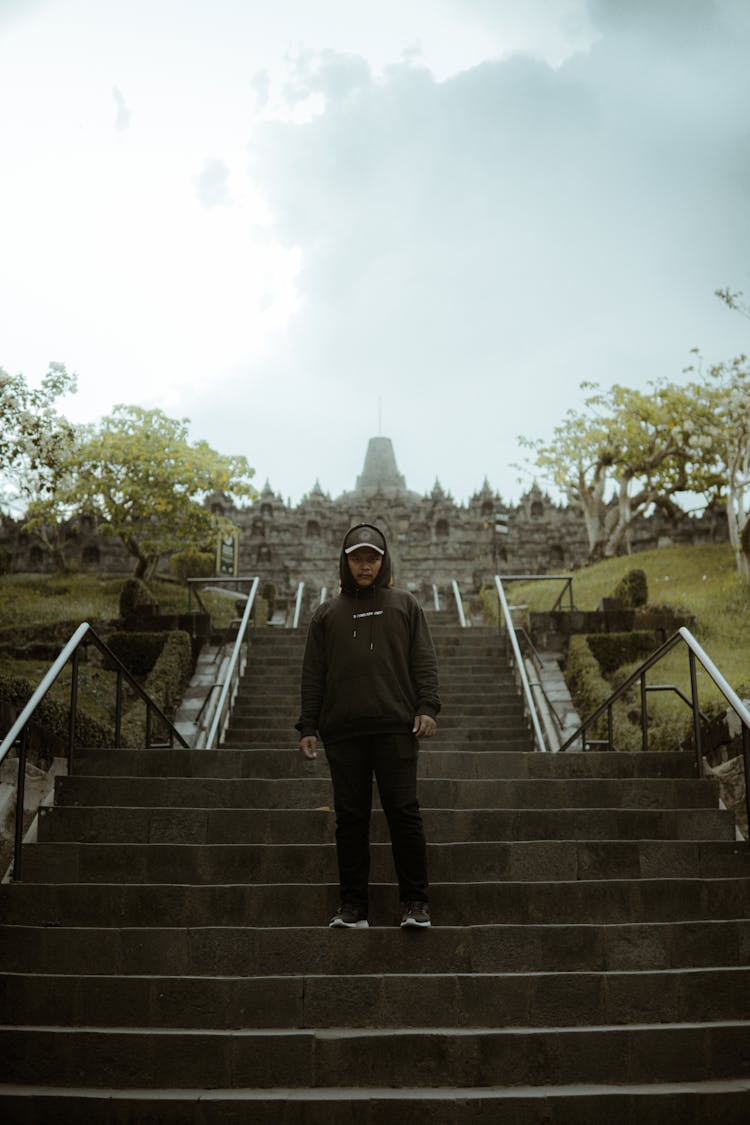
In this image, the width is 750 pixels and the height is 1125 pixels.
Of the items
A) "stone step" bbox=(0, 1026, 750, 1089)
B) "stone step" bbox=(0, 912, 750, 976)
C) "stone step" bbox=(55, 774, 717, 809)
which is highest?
"stone step" bbox=(55, 774, 717, 809)

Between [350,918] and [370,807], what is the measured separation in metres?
0.49

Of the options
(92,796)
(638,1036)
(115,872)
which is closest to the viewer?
(638,1036)

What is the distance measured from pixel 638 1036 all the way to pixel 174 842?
260cm

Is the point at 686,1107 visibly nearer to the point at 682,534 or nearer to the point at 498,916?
the point at 498,916

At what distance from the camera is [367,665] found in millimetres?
4555

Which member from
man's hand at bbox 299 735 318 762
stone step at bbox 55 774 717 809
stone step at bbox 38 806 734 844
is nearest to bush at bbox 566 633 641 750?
stone step at bbox 55 774 717 809

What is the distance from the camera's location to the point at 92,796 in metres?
5.67

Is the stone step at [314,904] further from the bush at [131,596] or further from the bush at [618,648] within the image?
the bush at [131,596]

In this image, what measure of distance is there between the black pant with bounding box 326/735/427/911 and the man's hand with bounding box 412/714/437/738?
0.15 ft

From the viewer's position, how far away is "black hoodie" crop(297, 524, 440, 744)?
4477 mm

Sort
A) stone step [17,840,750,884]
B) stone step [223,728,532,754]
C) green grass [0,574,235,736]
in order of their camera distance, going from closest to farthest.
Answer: stone step [17,840,750,884], stone step [223,728,532,754], green grass [0,574,235,736]

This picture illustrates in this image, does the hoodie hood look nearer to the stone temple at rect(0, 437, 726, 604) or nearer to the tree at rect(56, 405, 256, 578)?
the tree at rect(56, 405, 256, 578)

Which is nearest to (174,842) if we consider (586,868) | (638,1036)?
(586,868)

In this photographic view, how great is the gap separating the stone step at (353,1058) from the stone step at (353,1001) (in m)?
0.13
